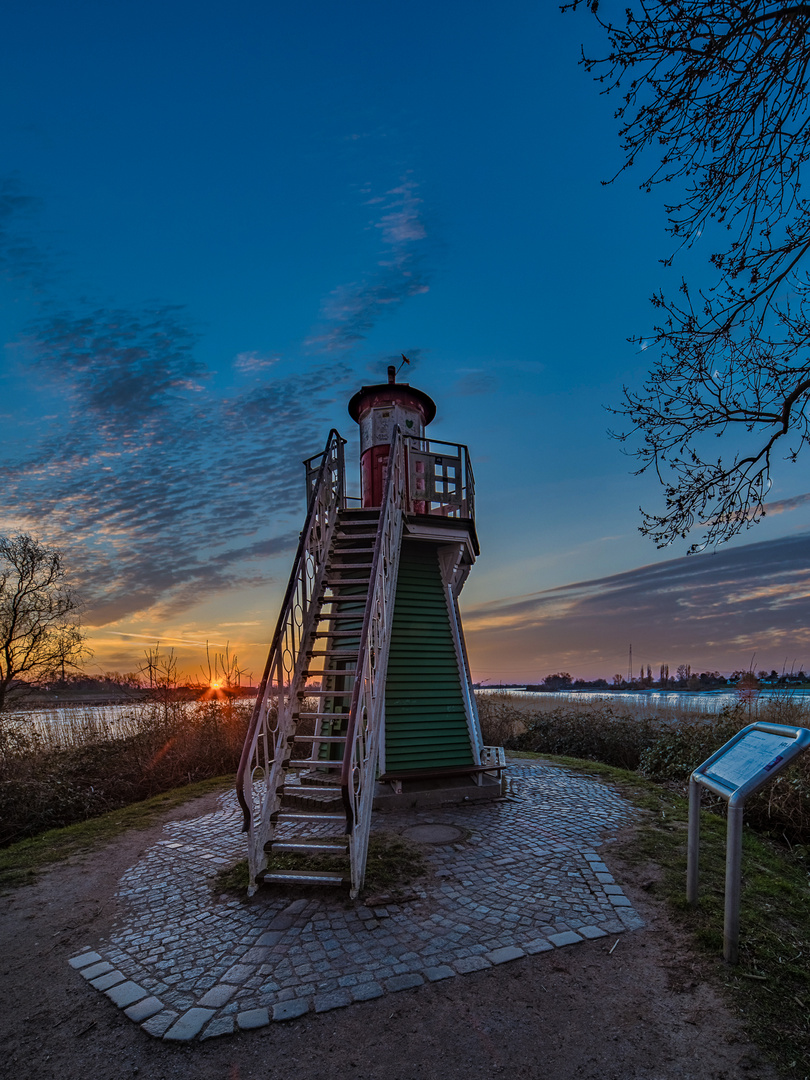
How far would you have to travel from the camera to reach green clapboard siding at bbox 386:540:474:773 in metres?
9.13

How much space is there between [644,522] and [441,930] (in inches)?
179

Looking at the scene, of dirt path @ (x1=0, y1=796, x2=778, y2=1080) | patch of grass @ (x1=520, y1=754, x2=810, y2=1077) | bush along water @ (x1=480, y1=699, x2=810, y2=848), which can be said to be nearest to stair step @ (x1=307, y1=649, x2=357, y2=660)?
dirt path @ (x1=0, y1=796, x2=778, y2=1080)

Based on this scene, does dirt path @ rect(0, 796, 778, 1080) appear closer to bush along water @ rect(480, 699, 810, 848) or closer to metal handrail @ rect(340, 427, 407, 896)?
metal handrail @ rect(340, 427, 407, 896)

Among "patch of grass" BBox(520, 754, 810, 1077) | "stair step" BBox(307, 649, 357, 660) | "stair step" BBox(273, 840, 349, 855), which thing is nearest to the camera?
"patch of grass" BBox(520, 754, 810, 1077)

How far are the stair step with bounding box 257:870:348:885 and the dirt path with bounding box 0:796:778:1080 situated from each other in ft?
6.00

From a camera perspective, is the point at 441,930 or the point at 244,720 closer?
the point at 441,930

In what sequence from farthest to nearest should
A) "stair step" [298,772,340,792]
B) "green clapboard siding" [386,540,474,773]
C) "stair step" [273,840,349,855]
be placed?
"green clapboard siding" [386,540,474,773] → "stair step" [298,772,340,792] → "stair step" [273,840,349,855]

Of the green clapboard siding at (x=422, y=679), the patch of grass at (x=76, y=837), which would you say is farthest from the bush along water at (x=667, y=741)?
the patch of grass at (x=76, y=837)

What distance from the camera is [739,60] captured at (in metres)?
4.35

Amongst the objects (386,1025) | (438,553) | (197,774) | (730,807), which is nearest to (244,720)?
(197,774)

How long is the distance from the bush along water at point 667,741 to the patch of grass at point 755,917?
60 centimetres

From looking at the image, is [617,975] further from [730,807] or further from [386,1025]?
[386,1025]

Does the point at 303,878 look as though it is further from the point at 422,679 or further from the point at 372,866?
the point at 422,679

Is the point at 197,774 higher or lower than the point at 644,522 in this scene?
lower
